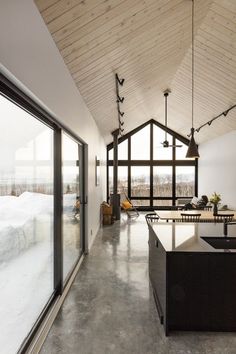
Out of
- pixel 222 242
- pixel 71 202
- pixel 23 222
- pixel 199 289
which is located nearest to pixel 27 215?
pixel 23 222

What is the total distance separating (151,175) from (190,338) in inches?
365

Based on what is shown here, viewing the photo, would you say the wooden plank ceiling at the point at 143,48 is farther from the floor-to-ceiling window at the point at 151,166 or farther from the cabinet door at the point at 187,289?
the floor-to-ceiling window at the point at 151,166

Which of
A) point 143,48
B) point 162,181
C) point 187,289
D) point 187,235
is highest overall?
point 143,48

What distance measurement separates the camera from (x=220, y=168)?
848 centimetres

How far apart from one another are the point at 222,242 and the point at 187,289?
76 centimetres

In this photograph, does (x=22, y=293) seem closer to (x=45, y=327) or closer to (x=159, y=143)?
(x=45, y=327)

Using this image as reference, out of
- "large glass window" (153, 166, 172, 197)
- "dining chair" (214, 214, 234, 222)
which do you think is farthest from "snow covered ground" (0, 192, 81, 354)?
"large glass window" (153, 166, 172, 197)

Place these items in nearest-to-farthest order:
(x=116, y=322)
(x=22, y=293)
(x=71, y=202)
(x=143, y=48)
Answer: (x=22, y=293), (x=116, y=322), (x=143, y=48), (x=71, y=202)

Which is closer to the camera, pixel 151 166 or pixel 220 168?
pixel 220 168

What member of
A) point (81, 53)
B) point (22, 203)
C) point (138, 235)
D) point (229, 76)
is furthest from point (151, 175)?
point (22, 203)

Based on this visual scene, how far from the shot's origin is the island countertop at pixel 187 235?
8.43 ft

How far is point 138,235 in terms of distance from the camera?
679 centimetres

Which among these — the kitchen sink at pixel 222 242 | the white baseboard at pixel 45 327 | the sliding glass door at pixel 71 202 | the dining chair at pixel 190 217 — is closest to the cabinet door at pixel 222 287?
the kitchen sink at pixel 222 242

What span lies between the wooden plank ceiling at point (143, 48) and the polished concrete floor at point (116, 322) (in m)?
2.94
